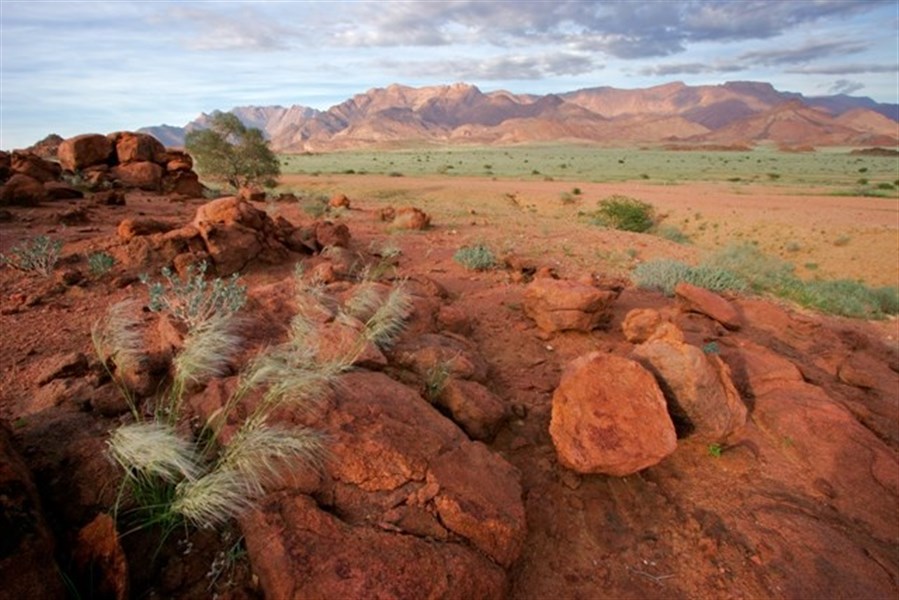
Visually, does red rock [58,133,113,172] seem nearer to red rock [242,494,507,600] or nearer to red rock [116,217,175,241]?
red rock [116,217,175,241]

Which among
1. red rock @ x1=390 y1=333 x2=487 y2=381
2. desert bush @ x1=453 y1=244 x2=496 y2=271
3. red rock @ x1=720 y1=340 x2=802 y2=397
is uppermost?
red rock @ x1=390 y1=333 x2=487 y2=381

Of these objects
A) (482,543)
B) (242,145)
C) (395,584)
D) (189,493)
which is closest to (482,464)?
(482,543)

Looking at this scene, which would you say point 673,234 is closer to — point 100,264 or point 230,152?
point 100,264

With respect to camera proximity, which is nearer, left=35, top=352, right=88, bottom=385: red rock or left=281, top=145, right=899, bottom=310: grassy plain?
Answer: left=35, top=352, right=88, bottom=385: red rock

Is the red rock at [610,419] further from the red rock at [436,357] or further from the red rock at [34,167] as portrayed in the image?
the red rock at [34,167]

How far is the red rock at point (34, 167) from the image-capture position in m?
13.9

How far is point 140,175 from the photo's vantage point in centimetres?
1659

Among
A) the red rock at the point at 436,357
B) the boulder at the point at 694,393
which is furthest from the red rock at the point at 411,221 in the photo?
the boulder at the point at 694,393

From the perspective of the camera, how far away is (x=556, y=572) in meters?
3.20

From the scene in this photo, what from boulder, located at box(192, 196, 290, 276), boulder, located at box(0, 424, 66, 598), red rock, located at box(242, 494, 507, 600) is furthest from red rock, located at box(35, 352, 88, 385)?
boulder, located at box(192, 196, 290, 276)

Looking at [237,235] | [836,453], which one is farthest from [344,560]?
[237,235]

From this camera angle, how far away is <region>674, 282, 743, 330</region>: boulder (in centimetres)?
666

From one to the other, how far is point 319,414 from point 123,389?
1.35 m

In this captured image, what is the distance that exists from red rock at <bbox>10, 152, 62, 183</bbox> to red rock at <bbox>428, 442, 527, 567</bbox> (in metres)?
15.8
